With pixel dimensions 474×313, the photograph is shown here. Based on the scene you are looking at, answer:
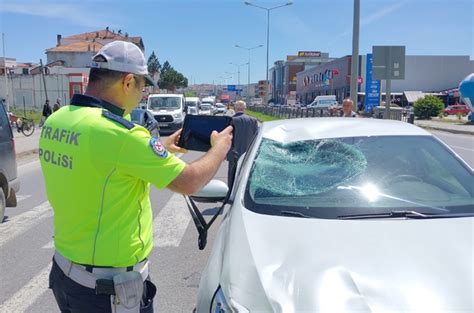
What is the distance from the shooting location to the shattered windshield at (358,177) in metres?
2.96

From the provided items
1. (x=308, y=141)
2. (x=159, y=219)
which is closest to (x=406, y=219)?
(x=308, y=141)

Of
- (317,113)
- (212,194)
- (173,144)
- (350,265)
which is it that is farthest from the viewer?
(317,113)

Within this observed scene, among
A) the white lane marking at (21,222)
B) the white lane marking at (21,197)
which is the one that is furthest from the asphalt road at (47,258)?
the white lane marking at (21,197)

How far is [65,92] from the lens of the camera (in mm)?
57969

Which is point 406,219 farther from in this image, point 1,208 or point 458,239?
point 1,208

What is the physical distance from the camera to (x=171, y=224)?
6.77 meters

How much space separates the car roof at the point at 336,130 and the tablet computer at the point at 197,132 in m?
0.80

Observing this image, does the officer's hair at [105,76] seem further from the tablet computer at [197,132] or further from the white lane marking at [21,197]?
the white lane marking at [21,197]

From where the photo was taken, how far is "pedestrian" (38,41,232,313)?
6.29 ft

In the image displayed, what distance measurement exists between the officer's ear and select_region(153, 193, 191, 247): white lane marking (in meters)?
3.85

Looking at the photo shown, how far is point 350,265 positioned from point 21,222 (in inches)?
239

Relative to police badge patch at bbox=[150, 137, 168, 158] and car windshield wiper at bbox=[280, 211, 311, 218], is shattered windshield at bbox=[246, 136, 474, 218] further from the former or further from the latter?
police badge patch at bbox=[150, 137, 168, 158]

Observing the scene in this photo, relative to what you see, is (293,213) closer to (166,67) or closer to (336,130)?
(336,130)

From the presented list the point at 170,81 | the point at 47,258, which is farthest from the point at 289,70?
the point at 47,258
